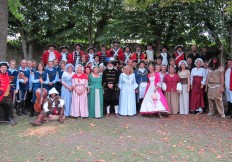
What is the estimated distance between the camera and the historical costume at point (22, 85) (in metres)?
9.06

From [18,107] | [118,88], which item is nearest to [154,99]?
[118,88]

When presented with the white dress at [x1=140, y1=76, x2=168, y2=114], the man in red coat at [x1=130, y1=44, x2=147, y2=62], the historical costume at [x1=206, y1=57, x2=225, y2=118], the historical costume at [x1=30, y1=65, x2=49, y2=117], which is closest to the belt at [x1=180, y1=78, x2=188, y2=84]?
the historical costume at [x1=206, y1=57, x2=225, y2=118]

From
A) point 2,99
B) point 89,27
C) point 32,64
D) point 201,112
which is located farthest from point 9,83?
point 89,27

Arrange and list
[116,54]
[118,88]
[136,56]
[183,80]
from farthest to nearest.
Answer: [116,54] → [136,56] → [183,80] → [118,88]

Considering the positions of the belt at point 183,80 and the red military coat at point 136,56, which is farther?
the red military coat at point 136,56

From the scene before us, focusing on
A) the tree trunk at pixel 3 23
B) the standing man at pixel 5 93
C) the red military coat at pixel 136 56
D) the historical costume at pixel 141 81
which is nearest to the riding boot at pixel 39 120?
the standing man at pixel 5 93

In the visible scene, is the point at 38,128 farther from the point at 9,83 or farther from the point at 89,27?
the point at 89,27

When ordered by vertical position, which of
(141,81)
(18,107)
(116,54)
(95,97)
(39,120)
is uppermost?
(116,54)

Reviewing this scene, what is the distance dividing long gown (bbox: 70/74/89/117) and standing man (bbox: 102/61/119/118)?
661 millimetres

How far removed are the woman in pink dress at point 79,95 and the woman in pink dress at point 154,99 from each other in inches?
70.0

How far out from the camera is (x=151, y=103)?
9180 millimetres

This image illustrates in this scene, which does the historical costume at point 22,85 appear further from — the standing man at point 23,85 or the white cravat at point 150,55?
the white cravat at point 150,55

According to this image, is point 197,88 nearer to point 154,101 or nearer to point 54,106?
point 154,101

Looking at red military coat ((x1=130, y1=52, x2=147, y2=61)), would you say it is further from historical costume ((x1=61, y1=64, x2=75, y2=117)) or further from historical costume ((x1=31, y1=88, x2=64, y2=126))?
historical costume ((x1=31, y1=88, x2=64, y2=126))
